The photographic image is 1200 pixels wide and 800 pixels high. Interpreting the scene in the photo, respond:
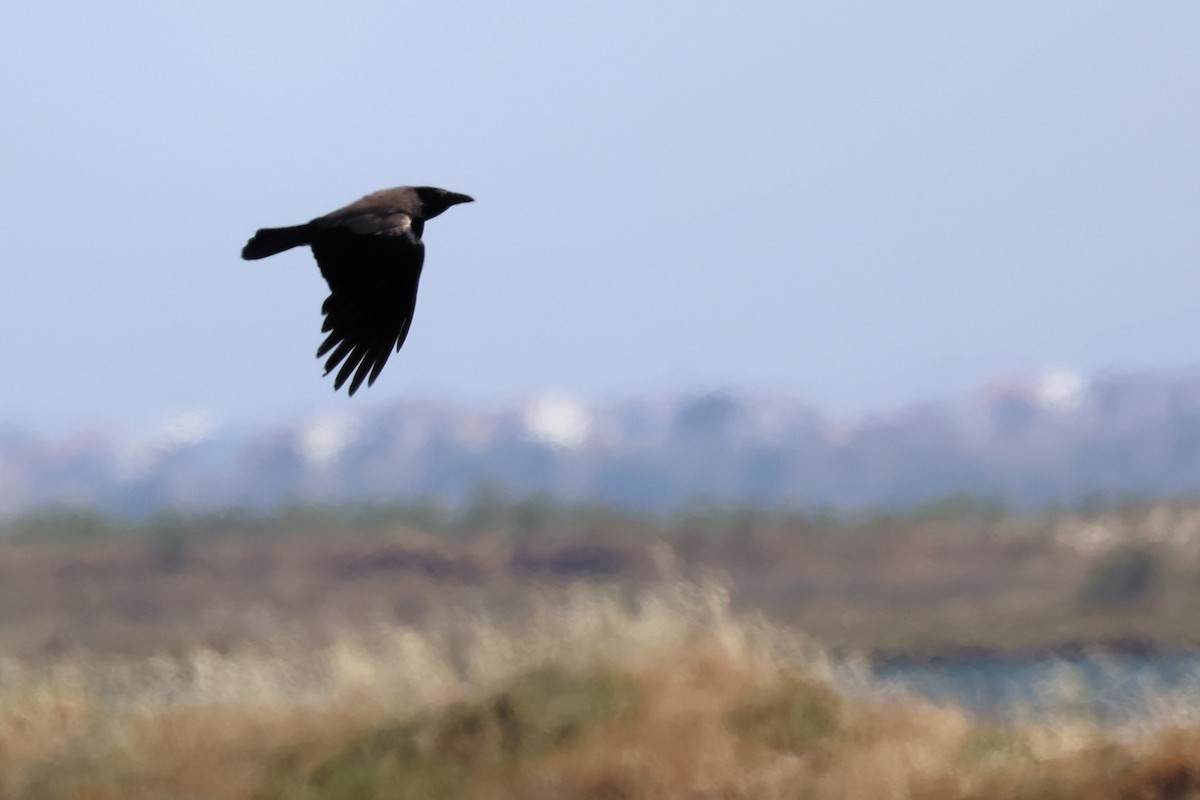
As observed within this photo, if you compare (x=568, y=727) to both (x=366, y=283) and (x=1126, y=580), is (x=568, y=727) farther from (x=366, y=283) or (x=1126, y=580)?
(x=1126, y=580)

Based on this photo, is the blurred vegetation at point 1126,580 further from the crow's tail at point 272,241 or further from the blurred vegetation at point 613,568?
the crow's tail at point 272,241

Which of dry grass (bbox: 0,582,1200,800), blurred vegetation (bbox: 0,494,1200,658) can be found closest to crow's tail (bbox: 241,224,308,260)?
dry grass (bbox: 0,582,1200,800)

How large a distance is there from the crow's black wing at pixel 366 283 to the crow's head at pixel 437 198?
0.94 ft

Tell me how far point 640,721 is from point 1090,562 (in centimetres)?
2460

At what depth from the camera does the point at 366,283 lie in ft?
22.1

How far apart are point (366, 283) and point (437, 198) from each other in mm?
507

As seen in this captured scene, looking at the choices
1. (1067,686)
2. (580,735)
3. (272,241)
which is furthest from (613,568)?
(272,241)

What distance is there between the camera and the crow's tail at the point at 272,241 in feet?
22.0

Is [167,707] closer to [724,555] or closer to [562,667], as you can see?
[562,667]

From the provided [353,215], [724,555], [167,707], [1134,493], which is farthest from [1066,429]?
[353,215]

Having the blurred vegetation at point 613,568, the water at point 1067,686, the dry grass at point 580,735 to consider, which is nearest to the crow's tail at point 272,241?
the dry grass at point 580,735

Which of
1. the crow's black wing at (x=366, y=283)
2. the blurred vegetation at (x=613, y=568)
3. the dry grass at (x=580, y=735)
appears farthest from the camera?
the blurred vegetation at (x=613, y=568)

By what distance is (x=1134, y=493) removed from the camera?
41.6m

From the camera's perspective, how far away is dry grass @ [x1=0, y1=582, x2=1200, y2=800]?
1147 cm
